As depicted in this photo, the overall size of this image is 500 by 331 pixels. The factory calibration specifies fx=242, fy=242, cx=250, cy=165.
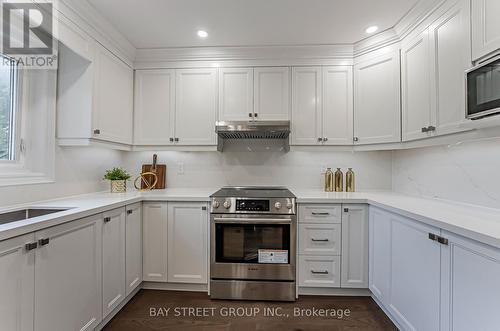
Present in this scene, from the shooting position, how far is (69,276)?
1.40m

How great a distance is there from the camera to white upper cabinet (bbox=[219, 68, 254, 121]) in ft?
8.54

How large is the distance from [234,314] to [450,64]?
2.43m

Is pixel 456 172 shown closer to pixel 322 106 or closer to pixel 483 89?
pixel 483 89

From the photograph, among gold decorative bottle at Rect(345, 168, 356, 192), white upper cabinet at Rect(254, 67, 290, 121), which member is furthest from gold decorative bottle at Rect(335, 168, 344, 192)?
white upper cabinet at Rect(254, 67, 290, 121)

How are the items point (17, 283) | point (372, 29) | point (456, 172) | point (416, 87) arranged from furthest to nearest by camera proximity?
point (372, 29)
point (416, 87)
point (456, 172)
point (17, 283)

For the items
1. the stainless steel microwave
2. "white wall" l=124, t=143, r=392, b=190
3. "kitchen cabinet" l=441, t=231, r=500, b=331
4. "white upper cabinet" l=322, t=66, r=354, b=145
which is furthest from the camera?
"white wall" l=124, t=143, r=392, b=190

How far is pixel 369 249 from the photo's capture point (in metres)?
2.18

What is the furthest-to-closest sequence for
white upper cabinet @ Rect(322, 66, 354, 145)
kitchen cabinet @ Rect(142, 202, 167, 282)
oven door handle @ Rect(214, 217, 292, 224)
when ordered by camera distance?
1. white upper cabinet @ Rect(322, 66, 354, 145)
2. kitchen cabinet @ Rect(142, 202, 167, 282)
3. oven door handle @ Rect(214, 217, 292, 224)

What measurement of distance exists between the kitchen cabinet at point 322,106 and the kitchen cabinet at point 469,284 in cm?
147

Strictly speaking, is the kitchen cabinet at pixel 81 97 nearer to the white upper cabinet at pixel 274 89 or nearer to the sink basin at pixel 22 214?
the sink basin at pixel 22 214

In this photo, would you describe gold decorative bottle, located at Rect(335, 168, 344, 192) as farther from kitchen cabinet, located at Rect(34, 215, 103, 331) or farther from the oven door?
kitchen cabinet, located at Rect(34, 215, 103, 331)

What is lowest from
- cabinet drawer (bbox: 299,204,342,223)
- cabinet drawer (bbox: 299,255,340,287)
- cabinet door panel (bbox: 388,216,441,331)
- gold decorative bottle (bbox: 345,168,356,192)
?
cabinet drawer (bbox: 299,255,340,287)

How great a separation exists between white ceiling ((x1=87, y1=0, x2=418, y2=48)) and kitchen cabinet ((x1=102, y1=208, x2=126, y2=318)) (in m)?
1.62

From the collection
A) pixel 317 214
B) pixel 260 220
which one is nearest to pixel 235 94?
pixel 260 220
